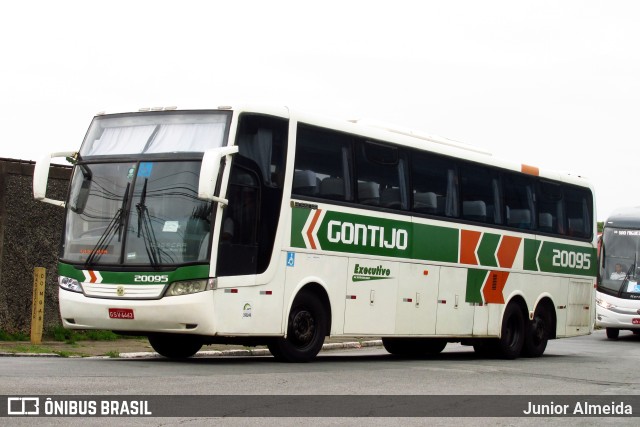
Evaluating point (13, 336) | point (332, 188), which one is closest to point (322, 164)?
point (332, 188)

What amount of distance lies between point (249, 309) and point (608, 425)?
5922 millimetres

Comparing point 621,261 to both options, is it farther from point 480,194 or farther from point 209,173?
point 209,173

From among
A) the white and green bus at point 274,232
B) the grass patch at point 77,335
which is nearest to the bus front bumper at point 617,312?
the white and green bus at point 274,232

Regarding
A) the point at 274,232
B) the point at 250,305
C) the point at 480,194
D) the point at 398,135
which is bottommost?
the point at 250,305

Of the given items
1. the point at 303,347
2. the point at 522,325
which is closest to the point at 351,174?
the point at 303,347

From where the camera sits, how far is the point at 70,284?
1543cm

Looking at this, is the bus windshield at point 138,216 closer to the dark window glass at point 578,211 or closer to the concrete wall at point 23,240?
the concrete wall at point 23,240

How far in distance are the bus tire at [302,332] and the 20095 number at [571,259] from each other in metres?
7.75

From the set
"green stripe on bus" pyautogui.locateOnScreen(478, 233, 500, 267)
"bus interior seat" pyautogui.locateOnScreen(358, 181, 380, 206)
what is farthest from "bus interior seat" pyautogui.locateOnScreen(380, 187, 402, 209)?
"green stripe on bus" pyautogui.locateOnScreen(478, 233, 500, 267)

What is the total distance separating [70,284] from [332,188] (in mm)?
3974

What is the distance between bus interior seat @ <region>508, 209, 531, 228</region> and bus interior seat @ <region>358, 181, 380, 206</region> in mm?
4549

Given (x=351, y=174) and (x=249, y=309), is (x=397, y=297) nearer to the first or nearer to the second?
(x=351, y=174)

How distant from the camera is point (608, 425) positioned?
1060 cm

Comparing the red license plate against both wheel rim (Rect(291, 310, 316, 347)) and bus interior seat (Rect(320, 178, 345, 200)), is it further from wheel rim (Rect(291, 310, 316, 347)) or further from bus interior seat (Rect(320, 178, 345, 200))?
bus interior seat (Rect(320, 178, 345, 200))
